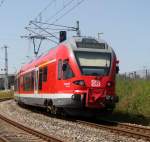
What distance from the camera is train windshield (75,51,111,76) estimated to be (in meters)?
19.9

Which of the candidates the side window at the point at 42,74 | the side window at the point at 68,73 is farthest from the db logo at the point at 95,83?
the side window at the point at 42,74

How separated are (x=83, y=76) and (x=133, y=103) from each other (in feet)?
23.9

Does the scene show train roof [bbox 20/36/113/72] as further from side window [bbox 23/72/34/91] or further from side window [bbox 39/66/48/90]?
side window [bbox 23/72/34/91]

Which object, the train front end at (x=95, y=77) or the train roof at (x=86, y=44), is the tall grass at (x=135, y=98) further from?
the train roof at (x=86, y=44)

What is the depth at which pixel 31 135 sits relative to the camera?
52.2 ft

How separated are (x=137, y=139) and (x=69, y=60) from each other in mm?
6573

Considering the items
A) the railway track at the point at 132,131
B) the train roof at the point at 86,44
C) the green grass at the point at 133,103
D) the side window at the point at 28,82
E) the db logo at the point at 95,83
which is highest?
the train roof at the point at 86,44

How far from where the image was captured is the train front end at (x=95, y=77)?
19.5 m

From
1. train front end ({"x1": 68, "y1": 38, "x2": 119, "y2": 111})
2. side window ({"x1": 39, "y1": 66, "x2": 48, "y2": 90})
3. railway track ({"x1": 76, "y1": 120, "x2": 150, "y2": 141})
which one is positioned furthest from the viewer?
side window ({"x1": 39, "y1": 66, "x2": 48, "y2": 90})

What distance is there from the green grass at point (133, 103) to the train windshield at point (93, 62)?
303 cm

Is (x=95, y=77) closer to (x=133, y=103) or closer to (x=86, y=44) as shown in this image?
(x=86, y=44)

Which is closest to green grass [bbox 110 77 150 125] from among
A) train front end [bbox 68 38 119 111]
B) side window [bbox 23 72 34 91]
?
train front end [bbox 68 38 119 111]

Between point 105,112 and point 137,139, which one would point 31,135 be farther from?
point 105,112

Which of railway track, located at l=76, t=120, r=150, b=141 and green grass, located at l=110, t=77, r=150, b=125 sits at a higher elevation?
green grass, located at l=110, t=77, r=150, b=125
